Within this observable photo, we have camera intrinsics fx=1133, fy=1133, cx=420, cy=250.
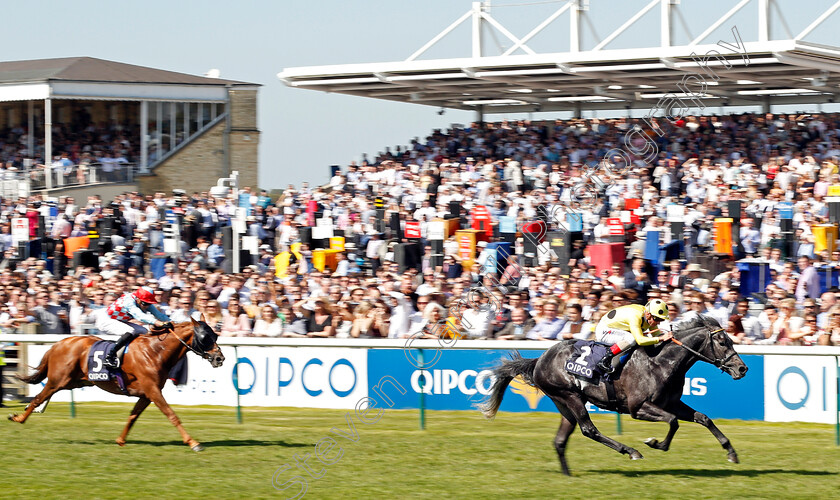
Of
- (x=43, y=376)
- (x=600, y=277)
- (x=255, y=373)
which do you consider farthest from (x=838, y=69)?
(x=43, y=376)

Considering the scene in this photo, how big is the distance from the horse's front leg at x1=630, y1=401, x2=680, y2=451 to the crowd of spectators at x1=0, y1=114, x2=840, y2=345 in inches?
96.5

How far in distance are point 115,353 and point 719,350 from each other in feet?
15.8

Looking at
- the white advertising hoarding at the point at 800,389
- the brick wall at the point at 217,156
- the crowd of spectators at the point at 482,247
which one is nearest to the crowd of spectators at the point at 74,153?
the brick wall at the point at 217,156

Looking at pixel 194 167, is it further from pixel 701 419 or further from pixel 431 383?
pixel 701 419

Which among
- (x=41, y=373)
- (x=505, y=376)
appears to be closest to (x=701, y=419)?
(x=505, y=376)

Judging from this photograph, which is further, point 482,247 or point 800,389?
point 482,247

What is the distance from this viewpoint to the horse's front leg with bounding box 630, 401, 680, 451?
7.53m

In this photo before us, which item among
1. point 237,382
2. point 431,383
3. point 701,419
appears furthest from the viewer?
point 431,383

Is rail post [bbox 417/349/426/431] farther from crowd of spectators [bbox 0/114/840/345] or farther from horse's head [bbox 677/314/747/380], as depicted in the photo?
horse's head [bbox 677/314/747/380]

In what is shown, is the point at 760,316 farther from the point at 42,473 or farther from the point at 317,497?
the point at 42,473

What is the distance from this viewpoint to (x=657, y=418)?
764 cm

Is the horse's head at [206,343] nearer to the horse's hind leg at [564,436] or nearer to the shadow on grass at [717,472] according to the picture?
the horse's hind leg at [564,436]

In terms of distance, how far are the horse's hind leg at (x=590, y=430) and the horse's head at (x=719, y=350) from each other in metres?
0.83

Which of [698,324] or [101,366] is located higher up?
[698,324]
